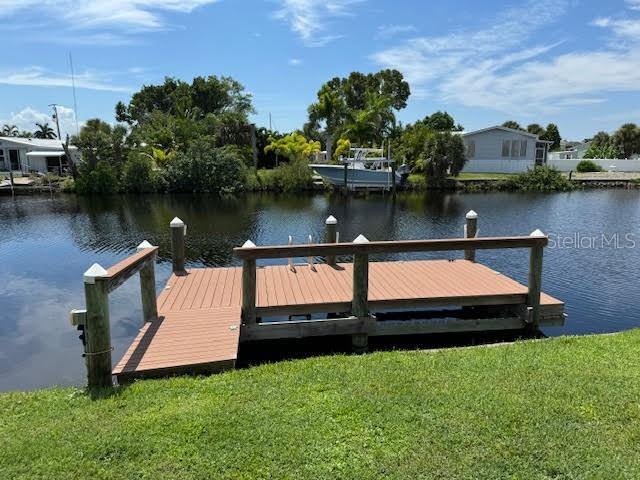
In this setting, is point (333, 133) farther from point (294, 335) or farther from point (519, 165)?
point (294, 335)

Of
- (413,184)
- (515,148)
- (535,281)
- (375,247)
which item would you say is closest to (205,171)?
(413,184)

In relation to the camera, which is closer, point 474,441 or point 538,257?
point 474,441

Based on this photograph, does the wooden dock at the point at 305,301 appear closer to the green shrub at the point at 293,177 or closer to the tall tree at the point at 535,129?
the green shrub at the point at 293,177

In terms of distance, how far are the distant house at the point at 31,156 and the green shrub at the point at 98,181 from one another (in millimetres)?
8534

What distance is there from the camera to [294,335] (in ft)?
22.5

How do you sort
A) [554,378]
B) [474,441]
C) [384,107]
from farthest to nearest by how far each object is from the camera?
[384,107], [554,378], [474,441]

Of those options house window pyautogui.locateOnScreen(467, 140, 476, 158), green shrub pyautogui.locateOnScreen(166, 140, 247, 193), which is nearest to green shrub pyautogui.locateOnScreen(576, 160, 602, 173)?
house window pyautogui.locateOnScreen(467, 140, 476, 158)

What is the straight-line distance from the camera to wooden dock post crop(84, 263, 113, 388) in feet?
14.8

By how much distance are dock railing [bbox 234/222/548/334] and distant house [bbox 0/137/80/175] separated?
44.5 meters

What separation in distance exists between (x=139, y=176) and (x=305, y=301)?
112 feet

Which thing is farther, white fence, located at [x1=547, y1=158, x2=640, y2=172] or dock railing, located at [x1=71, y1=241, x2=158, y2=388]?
white fence, located at [x1=547, y1=158, x2=640, y2=172]

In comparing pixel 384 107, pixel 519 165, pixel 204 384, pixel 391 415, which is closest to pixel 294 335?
pixel 204 384

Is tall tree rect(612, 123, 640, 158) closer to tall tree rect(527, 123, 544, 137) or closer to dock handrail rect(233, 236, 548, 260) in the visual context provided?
tall tree rect(527, 123, 544, 137)

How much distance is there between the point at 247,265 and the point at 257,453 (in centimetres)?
325
